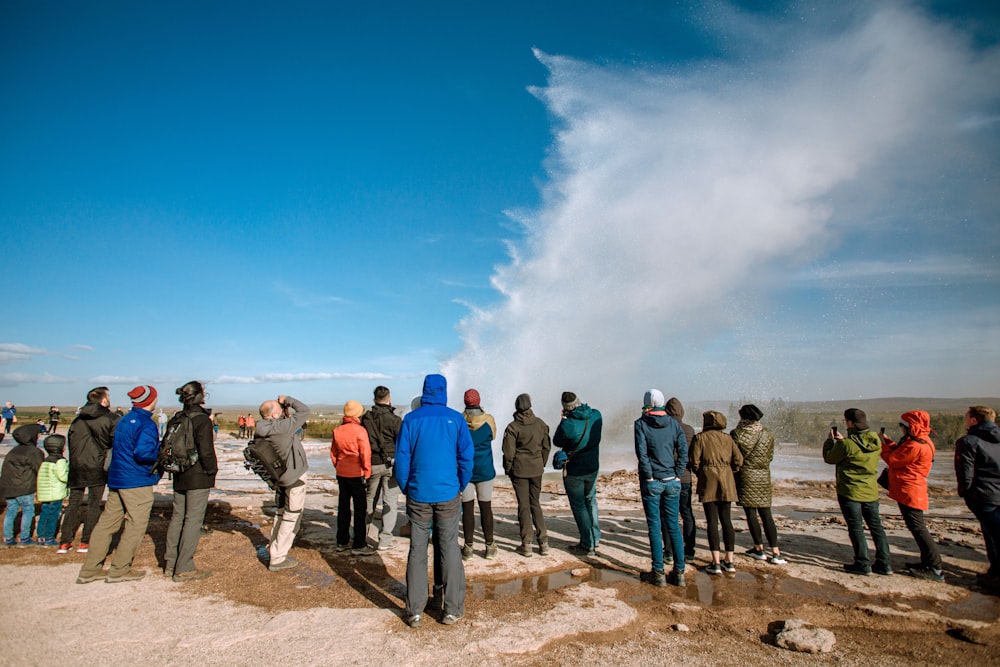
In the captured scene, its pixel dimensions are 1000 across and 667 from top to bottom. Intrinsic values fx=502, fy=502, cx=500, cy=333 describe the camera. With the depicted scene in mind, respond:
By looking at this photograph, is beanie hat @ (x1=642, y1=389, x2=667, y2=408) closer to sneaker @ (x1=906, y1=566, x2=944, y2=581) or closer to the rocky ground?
the rocky ground

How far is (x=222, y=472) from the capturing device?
694 inches

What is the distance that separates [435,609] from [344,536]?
292 cm

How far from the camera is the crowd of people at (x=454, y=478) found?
203 inches

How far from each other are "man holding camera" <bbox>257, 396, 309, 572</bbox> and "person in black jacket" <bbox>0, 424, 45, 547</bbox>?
11.9 ft

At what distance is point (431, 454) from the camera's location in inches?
197

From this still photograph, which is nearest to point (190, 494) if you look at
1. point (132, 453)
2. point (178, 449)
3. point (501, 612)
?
point (178, 449)

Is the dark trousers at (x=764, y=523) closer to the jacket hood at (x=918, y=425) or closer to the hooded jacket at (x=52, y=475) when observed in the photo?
the jacket hood at (x=918, y=425)

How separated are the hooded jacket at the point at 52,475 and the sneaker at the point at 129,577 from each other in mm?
2337

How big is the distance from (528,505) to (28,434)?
24.1 ft

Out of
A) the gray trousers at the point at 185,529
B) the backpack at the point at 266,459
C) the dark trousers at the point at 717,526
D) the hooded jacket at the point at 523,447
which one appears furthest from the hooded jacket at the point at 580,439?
the gray trousers at the point at 185,529

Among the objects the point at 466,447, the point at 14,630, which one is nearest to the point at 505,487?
the point at 466,447

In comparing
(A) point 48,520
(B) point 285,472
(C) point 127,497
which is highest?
(B) point 285,472

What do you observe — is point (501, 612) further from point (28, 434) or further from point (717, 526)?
point (28, 434)

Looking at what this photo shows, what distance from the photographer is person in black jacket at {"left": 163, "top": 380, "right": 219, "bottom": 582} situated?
6094mm
